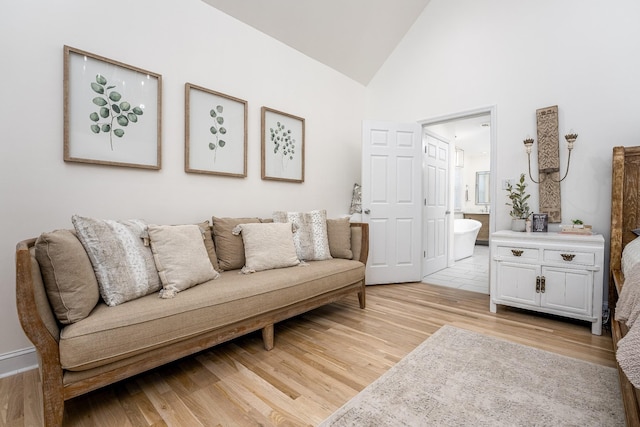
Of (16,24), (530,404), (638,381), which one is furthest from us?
(16,24)

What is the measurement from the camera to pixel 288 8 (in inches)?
117

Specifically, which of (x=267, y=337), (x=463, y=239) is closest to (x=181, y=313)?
(x=267, y=337)

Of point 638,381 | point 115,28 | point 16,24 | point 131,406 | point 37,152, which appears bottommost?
point 131,406

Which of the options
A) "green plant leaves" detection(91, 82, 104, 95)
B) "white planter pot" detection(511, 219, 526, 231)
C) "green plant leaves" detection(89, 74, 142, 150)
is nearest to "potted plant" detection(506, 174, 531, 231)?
"white planter pot" detection(511, 219, 526, 231)

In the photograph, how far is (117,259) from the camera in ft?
5.24

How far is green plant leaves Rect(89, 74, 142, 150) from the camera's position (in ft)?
6.67

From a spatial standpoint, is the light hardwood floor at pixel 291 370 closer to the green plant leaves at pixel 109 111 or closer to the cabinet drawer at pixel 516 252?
the cabinet drawer at pixel 516 252

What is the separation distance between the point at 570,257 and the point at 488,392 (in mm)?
1498

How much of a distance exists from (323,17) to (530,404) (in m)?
3.69

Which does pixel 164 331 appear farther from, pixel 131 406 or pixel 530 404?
pixel 530 404

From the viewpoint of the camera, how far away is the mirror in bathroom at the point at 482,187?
25.1ft

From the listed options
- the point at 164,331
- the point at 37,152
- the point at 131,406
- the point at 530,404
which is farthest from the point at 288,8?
the point at 530,404

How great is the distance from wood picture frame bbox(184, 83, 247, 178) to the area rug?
211 cm

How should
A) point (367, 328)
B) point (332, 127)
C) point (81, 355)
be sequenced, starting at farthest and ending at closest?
point (332, 127) < point (367, 328) < point (81, 355)
